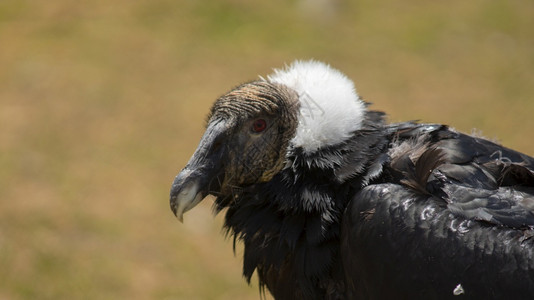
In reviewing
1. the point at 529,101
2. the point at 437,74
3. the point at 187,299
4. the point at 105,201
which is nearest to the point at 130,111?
the point at 105,201

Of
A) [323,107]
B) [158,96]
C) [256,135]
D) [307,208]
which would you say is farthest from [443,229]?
[158,96]

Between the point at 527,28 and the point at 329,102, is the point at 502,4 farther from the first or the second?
the point at 329,102

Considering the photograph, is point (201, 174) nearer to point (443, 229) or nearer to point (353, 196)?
point (353, 196)

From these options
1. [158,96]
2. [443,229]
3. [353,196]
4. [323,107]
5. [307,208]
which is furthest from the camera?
[158,96]

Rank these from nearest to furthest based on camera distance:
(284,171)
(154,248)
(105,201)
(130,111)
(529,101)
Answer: (284,171)
(154,248)
(105,201)
(130,111)
(529,101)

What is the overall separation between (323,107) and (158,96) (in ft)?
23.4

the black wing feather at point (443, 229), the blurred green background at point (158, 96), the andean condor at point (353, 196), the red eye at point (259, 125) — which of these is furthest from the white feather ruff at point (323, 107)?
the blurred green background at point (158, 96)

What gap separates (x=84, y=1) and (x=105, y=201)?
555cm

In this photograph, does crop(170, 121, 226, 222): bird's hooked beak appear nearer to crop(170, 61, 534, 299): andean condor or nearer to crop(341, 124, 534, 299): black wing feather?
crop(170, 61, 534, 299): andean condor

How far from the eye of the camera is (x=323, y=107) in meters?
3.83

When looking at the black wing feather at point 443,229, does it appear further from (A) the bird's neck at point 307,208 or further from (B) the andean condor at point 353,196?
(A) the bird's neck at point 307,208

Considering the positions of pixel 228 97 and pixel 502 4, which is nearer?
pixel 228 97

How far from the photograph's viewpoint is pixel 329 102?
3838mm

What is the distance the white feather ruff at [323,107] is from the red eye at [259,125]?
187 mm
